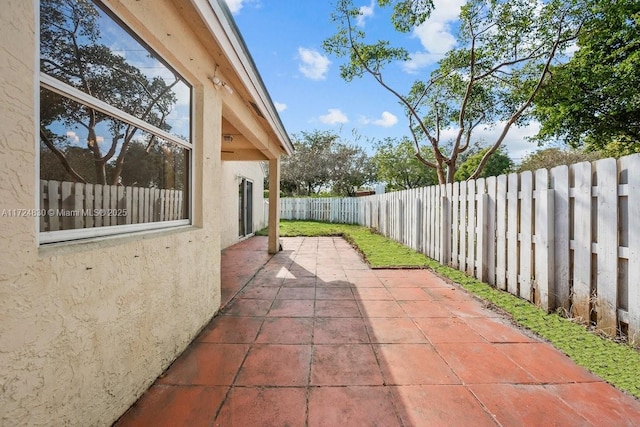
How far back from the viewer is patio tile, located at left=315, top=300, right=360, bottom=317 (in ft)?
12.0

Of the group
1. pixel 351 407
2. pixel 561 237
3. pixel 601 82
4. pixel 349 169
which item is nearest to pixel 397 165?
pixel 349 169

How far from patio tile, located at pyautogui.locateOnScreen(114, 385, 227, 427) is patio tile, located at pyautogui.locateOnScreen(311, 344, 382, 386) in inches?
29.3

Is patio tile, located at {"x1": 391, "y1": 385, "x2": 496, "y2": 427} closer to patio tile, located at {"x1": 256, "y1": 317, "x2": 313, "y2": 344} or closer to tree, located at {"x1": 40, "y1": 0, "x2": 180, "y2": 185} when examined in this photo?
patio tile, located at {"x1": 256, "y1": 317, "x2": 313, "y2": 344}

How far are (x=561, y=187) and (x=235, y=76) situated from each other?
4.03m

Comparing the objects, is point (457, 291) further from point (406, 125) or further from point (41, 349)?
point (406, 125)

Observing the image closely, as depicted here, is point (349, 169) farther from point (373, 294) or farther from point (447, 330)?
point (447, 330)

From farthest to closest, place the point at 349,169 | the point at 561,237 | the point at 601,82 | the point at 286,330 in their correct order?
the point at 349,169, the point at 601,82, the point at 561,237, the point at 286,330

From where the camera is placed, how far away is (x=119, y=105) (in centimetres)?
206

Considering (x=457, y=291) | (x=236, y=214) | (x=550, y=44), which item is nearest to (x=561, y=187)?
(x=457, y=291)

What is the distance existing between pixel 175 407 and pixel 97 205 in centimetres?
144

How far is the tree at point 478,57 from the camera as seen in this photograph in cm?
785

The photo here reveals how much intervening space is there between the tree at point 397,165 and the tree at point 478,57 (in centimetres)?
1256

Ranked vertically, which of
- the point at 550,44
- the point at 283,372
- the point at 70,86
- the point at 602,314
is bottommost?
the point at 283,372

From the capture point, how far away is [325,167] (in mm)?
26328
